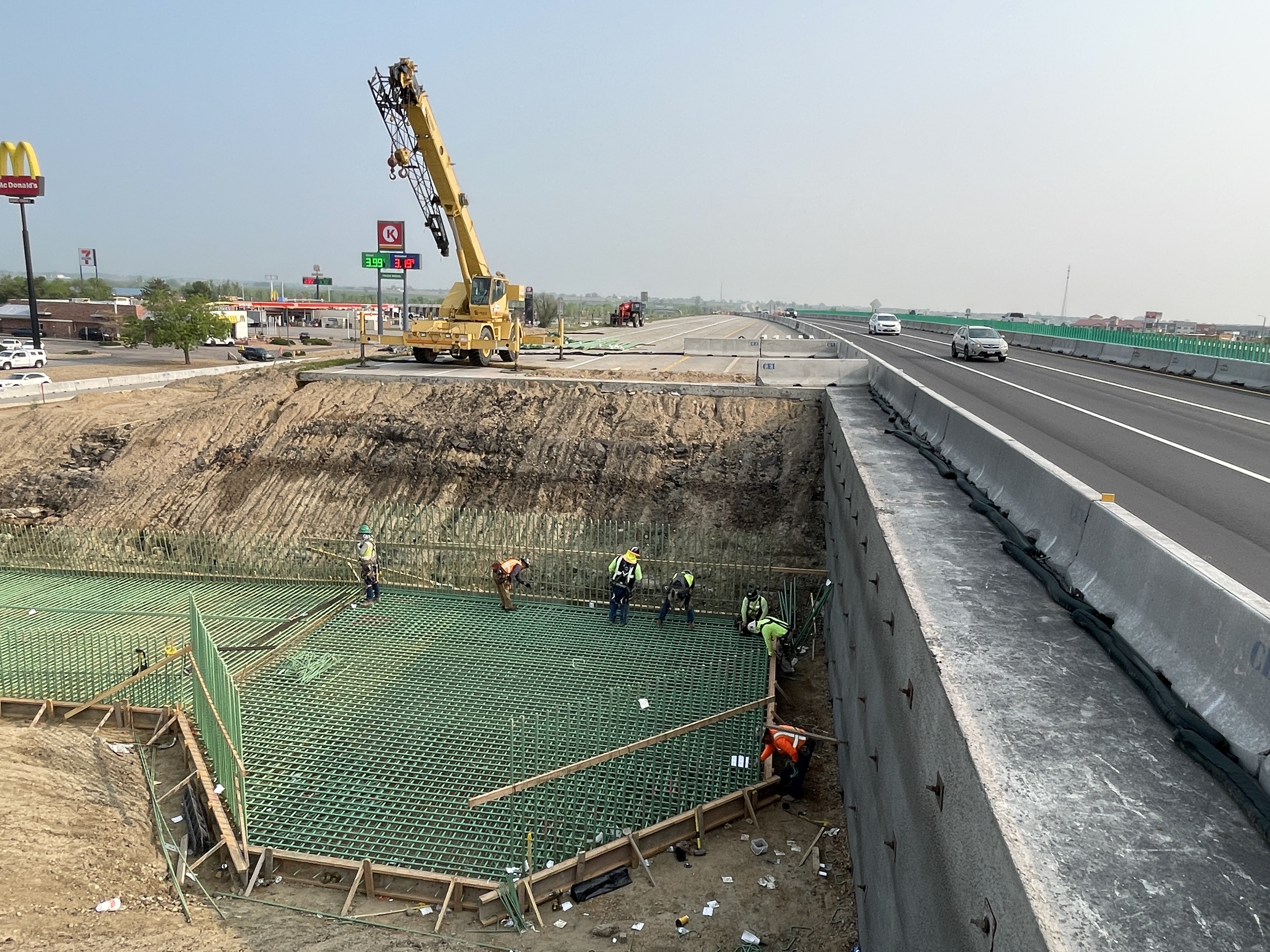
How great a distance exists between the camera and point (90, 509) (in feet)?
68.2

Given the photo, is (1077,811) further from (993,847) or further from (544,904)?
(544,904)

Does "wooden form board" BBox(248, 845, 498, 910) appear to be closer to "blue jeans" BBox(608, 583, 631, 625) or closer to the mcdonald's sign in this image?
"blue jeans" BBox(608, 583, 631, 625)

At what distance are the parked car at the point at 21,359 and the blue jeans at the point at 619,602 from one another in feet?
144

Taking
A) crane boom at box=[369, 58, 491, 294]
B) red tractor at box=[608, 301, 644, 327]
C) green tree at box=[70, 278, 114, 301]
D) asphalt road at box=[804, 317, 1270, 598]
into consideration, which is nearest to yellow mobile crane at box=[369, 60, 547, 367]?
crane boom at box=[369, 58, 491, 294]

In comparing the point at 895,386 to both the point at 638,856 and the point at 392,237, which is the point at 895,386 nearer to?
the point at 638,856

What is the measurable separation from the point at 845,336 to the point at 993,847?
43.6 meters

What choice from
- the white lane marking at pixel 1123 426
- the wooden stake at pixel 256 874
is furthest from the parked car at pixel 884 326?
the wooden stake at pixel 256 874

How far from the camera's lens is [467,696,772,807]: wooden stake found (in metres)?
7.64

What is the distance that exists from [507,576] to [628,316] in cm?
5633

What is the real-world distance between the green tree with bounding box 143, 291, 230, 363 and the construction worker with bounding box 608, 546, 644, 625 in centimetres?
4269

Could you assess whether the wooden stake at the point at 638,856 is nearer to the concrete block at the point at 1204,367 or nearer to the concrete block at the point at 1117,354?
the concrete block at the point at 1204,367

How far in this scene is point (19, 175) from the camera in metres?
44.2

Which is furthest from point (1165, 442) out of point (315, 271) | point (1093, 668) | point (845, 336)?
Answer: point (315, 271)

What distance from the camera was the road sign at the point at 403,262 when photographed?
1379 inches
